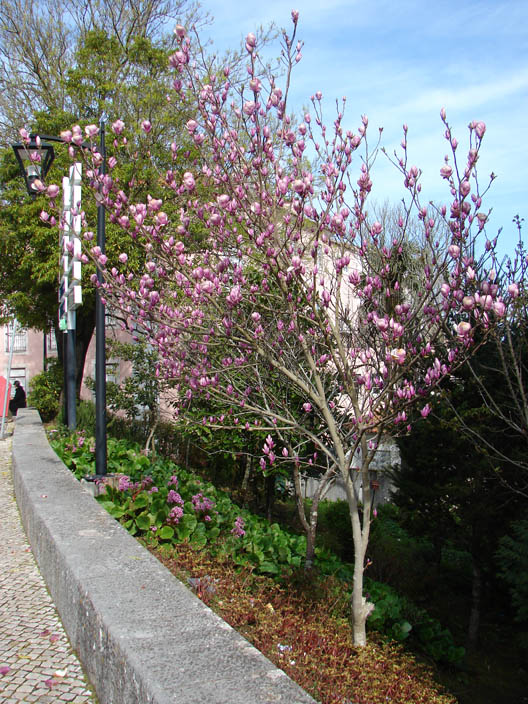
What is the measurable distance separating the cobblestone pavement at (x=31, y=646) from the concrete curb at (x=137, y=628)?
75mm

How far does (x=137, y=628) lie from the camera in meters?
2.67

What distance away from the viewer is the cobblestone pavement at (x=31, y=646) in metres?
2.90

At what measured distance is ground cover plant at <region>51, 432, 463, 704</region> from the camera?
4379mm

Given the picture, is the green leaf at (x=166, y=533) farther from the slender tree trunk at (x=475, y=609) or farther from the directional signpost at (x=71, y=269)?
the slender tree trunk at (x=475, y=609)

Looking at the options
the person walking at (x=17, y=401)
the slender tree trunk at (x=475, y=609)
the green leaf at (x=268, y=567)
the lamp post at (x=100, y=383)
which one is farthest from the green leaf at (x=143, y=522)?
the person walking at (x=17, y=401)

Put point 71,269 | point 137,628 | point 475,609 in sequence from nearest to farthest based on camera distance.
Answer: point 137,628, point 71,269, point 475,609

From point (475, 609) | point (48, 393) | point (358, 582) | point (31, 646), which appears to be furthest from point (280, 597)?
point (48, 393)

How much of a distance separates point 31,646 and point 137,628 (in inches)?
42.3

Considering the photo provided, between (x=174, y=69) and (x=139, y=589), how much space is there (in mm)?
3888

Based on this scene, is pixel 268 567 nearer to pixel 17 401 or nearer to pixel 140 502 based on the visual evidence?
pixel 140 502

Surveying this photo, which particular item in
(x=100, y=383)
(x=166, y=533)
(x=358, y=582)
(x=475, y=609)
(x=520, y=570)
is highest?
(x=100, y=383)

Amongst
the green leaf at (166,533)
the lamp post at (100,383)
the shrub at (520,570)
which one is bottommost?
the shrub at (520,570)

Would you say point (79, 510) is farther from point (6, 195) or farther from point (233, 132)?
point (6, 195)

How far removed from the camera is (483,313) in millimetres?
4340
